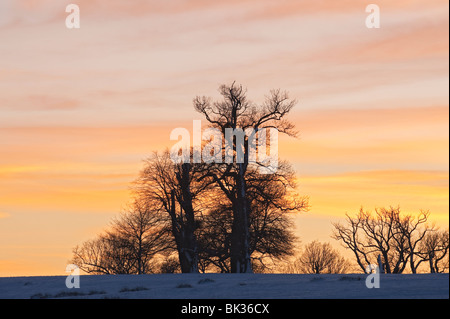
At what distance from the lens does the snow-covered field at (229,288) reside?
20750 millimetres

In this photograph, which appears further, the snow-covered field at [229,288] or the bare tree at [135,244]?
the bare tree at [135,244]

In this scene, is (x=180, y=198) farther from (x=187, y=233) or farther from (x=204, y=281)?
(x=204, y=281)

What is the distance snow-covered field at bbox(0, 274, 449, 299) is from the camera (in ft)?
68.1

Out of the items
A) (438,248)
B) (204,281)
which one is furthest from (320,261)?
(204,281)

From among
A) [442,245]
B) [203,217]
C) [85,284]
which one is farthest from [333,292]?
[442,245]

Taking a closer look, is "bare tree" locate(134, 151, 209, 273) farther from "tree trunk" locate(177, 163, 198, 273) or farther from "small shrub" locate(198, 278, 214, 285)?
"small shrub" locate(198, 278, 214, 285)

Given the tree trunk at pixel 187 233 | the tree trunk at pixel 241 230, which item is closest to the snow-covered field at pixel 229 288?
the tree trunk at pixel 241 230

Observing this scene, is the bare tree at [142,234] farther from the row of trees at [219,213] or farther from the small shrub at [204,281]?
the small shrub at [204,281]

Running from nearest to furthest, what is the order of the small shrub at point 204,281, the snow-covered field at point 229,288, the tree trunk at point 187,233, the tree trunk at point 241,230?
the snow-covered field at point 229,288 < the small shrub at point 204,281 < the tree trunk at point 241,230 < the tree trunk at point 187,233
